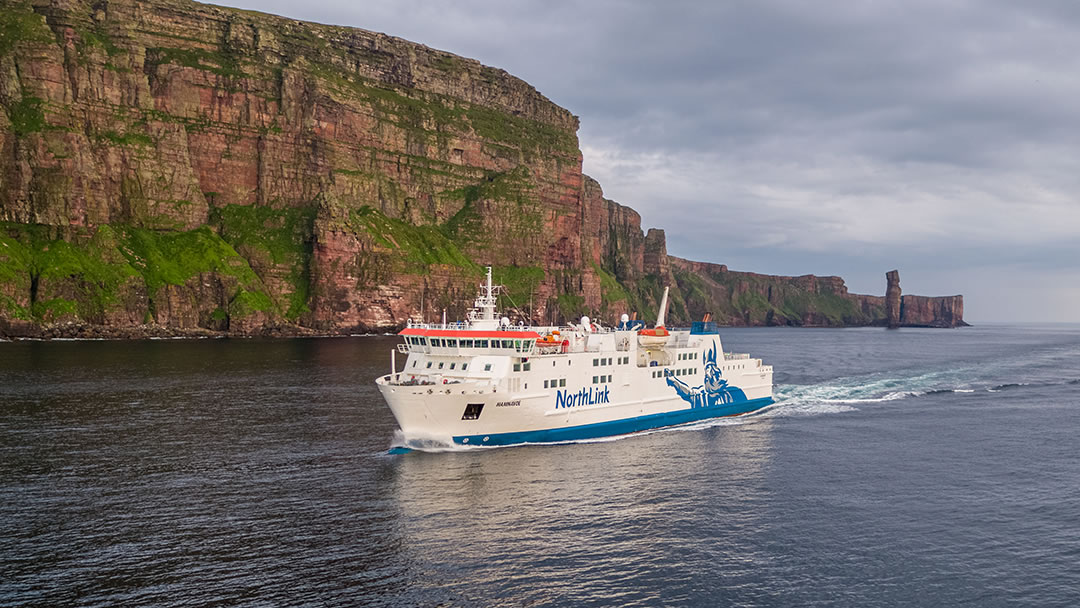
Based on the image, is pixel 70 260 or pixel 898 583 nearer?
pixel 898 583

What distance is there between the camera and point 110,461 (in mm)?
37938

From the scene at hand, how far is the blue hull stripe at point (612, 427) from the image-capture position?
42219mm

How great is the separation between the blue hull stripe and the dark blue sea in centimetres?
112

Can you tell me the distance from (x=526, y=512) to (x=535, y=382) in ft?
44.0

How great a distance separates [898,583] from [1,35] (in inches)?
7735

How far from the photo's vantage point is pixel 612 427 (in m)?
48.1

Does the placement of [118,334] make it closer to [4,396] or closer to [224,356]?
[224,356]

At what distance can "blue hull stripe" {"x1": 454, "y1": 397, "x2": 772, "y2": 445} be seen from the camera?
42219mm

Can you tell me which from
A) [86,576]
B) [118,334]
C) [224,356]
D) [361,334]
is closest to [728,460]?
[86,576]

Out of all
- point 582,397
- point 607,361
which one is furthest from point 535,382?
point 607,361

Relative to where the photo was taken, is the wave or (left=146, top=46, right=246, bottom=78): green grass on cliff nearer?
the wave

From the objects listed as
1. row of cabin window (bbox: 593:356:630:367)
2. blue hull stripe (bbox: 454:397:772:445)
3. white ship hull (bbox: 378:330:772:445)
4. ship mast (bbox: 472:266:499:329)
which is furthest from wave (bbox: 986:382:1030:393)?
ship mast (bbox: 472:266:499:329)

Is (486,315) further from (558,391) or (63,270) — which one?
(63,270)

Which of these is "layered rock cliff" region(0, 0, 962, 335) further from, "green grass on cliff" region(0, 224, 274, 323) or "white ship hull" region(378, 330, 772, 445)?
"white ship hull" region(378, 330, 772, 445)
